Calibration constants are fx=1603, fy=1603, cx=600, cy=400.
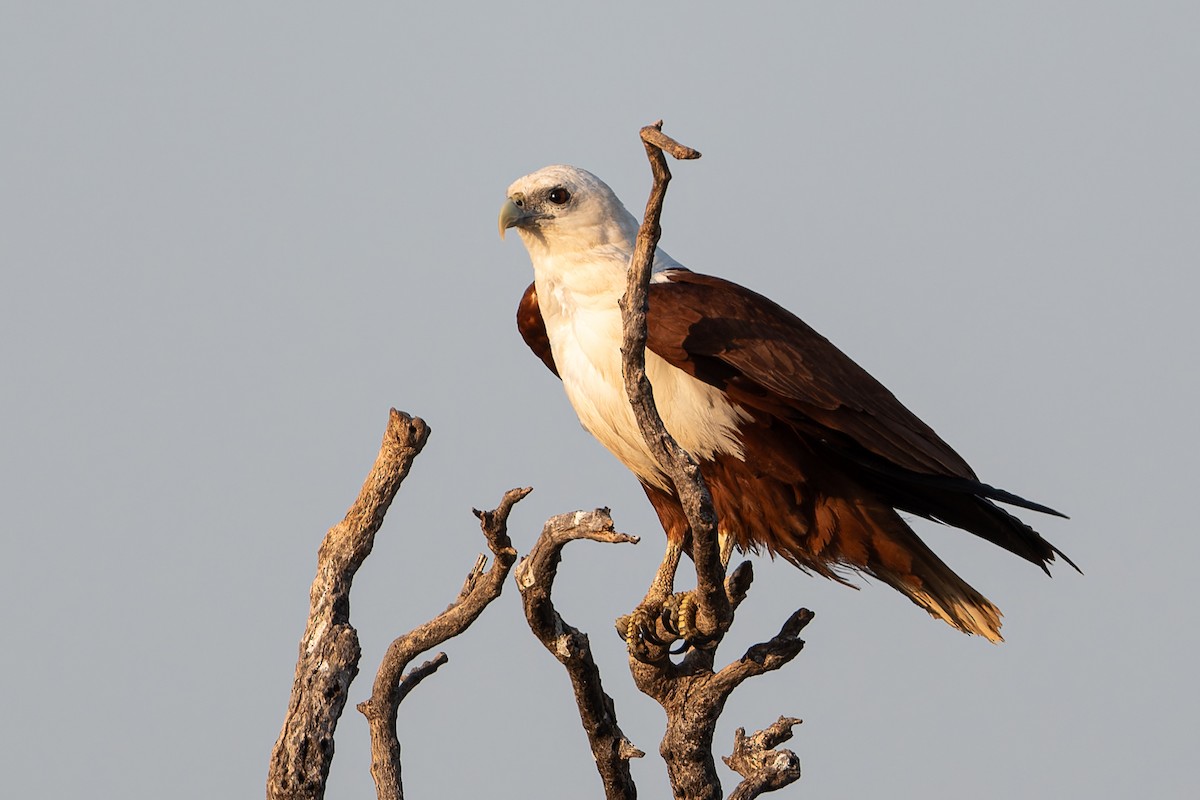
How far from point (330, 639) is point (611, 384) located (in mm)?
1484

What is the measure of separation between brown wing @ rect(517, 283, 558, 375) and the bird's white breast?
12.6 inches

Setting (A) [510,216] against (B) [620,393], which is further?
(A) [510,216]

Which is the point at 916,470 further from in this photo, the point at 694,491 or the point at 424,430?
the point at 424,430

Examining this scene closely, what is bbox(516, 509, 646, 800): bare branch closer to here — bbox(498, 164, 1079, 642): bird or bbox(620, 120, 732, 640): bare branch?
bbox(620, 120, 732, 640): bare branch

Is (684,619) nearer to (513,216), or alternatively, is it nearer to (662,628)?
(662,628)

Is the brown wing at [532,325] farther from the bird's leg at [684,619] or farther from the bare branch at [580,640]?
the bare branch at [580,640]

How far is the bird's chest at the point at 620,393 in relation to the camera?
6301 mm

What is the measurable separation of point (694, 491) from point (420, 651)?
1.36m

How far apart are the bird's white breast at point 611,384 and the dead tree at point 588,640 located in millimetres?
538

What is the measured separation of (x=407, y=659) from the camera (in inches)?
234

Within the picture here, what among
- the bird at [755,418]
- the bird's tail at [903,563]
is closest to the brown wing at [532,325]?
the bird at [755,418]

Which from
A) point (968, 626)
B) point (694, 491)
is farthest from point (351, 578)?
point (968, 626)

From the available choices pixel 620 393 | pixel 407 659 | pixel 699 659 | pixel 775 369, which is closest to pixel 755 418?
pixel 775 369

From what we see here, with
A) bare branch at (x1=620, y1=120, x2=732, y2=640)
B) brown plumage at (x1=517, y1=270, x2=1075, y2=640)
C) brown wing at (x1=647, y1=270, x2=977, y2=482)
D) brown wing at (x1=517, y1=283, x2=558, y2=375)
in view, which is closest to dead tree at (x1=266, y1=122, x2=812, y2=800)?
bare branch at (x1=620, y1=120, x2=732, y2=640)
